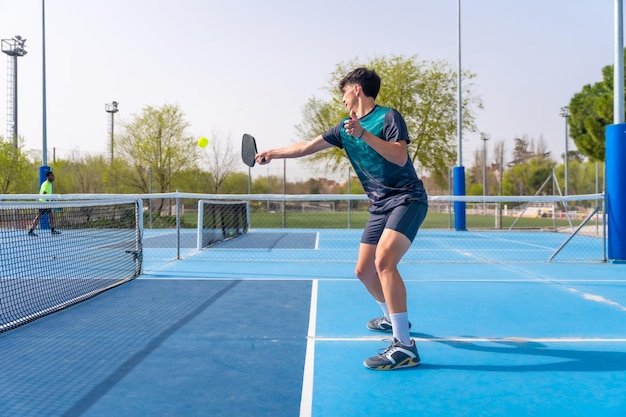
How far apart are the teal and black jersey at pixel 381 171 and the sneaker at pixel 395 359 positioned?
3.08 feet

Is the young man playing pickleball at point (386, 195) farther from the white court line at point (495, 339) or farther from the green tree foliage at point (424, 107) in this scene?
the green tree foliage at point (424, 107)

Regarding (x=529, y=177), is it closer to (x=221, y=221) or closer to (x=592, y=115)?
(x=592, y=115)

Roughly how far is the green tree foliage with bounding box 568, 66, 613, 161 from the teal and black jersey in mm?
22433

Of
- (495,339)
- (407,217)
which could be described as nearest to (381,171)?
(407,217)

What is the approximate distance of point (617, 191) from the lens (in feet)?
30.5

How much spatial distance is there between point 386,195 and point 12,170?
24.1 metres

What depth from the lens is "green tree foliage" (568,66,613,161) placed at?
76.4ft

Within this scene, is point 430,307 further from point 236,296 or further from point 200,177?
point 200,177

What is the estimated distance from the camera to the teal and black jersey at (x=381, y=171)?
3691 millimetres

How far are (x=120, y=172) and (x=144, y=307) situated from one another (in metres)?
22.9

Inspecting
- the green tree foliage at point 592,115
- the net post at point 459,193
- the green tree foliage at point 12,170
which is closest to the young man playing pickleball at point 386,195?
the net post at point 459,193

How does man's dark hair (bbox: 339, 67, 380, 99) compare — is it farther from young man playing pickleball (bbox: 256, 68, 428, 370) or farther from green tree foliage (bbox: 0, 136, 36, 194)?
green tree foliage (bbox: 0, 136, 36, 194)

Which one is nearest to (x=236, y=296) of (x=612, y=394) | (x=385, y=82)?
(x=612, y=394)

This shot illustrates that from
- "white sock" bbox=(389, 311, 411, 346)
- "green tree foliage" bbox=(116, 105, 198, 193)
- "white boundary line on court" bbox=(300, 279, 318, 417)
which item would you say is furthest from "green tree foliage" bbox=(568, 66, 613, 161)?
"white sock" bbox=(389, 311, 411, 346)
